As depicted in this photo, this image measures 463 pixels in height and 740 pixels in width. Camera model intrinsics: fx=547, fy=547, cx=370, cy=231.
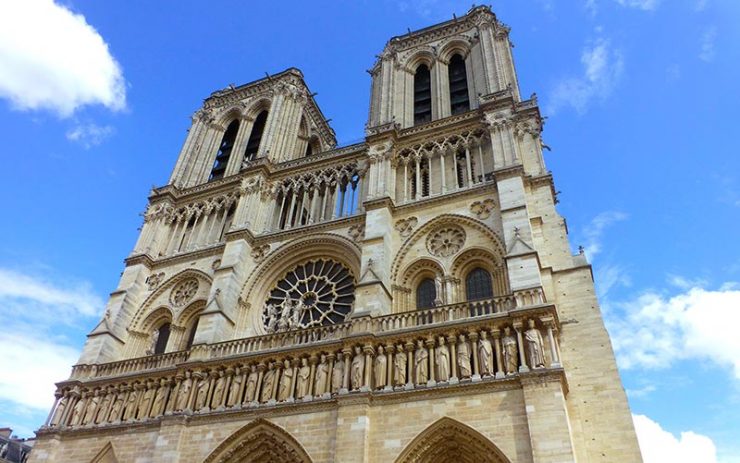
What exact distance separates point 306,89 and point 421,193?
39.8ft

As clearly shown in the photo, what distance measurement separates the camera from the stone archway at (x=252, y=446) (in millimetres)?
13258

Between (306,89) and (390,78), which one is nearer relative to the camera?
(390,78)

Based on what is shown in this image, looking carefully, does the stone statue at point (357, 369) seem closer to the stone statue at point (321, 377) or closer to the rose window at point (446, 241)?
the stone statue at point (321, 377)

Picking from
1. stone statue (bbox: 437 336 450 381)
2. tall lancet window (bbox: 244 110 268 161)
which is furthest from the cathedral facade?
tall lancet window (bbox: 244 110 268 161)

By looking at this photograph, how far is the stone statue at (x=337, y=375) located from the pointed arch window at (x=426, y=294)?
3145 mm

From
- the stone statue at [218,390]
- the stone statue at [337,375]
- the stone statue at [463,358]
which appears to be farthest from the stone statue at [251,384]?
the stone statue at [463,358]

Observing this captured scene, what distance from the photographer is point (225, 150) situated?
2647 cm

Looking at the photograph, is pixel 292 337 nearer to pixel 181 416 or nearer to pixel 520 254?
pixel 181 416

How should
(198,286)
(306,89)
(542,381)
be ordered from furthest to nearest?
1. (306,89)
2. (198,286)
3. (542,381)

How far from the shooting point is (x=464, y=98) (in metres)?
21.8

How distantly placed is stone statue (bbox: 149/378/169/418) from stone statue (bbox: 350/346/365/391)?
581 cm

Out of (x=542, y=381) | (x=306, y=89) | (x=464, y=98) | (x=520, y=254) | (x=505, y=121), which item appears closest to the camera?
(x=542, y=381)

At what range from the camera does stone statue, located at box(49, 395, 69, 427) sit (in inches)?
632

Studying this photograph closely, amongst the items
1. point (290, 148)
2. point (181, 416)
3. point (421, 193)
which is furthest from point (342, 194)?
point (181, 416)
